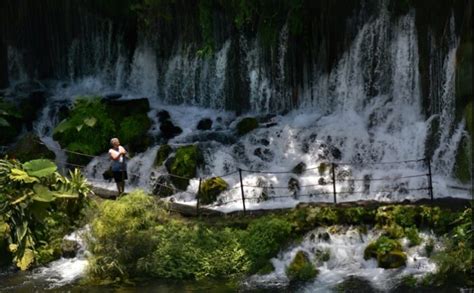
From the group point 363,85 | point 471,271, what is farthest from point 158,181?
point 471,271

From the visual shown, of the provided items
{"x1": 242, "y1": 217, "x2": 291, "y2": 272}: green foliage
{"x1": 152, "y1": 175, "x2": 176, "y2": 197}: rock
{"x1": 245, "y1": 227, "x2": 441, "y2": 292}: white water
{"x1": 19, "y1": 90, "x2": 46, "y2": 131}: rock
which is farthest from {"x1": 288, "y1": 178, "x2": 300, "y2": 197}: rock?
{"x1": 19, "y1": 90, "x2": 46, "y2": 131}: rock

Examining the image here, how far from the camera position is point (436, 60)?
20266mm

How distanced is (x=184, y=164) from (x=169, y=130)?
3695 mm

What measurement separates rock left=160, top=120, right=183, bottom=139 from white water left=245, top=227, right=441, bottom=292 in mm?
9382

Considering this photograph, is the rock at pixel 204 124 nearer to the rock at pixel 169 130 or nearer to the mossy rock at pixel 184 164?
the rock at pixel 169 130

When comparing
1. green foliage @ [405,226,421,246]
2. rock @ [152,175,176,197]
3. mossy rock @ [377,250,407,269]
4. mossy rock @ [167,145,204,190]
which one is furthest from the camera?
mossy rock @ [167,145,204,190]

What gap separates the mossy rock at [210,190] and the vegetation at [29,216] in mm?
3546

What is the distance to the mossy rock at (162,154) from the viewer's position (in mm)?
21555

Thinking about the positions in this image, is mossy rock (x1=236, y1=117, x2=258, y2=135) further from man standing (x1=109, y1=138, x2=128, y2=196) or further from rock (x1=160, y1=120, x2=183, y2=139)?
man standing (x1=109, y1=138, x2=128, y2=196)

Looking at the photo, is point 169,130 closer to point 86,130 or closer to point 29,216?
point 86,130

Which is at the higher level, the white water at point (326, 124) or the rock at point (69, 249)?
the white water at point (326, 124)

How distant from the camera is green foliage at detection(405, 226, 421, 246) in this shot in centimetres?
1484

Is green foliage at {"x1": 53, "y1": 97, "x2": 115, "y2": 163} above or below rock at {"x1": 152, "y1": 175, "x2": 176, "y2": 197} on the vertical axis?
above

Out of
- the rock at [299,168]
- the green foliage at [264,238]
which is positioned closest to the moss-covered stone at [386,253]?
the green foliage at [264,238]
